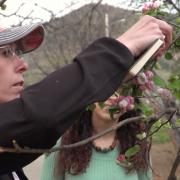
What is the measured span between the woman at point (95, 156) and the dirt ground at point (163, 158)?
5708 millimetres

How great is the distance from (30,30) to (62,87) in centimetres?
42

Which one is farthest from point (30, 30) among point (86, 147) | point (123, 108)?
point (86, 147)

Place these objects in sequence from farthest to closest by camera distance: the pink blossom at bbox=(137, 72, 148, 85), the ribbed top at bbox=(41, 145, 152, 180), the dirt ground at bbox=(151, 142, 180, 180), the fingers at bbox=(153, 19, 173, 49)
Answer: the dirt ground at bbox=(151, 142, 180, 180)
the ribbed top at bbox=(41, 145, 152, 180)
the pink blossom at bbox=(137, 72, 148, 85)
the fingers at bbox=(153, 19, 173, 49)

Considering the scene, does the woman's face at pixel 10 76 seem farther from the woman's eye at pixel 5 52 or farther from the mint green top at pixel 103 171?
the mint green top at pixel 103 171

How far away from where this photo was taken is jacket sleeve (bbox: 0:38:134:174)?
1.02 metres

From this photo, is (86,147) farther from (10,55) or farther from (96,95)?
(96,95)

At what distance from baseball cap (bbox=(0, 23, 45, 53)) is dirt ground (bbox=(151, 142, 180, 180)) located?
23.2 feet

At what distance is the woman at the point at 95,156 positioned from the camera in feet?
8.68

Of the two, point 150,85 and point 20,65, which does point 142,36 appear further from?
point 20,65

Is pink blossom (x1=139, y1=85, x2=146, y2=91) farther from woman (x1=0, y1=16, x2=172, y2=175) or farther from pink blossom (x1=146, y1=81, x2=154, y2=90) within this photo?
woman (x1=0, y1=16, x2=172, y2=175)

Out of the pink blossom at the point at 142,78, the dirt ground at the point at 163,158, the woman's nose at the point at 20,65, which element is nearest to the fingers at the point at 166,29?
the pink blossom at the point at 142,78

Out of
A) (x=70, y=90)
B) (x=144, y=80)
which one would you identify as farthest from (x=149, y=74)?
(x=70, y=90)

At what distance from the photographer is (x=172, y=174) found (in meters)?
1.59

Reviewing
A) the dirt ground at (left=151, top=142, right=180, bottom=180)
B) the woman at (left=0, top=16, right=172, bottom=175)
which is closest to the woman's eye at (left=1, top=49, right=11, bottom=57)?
the woman at (left=0, top=16, right=172, bottom=175)
